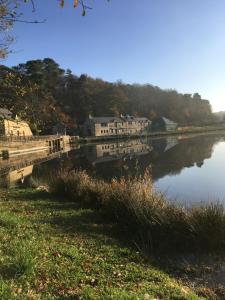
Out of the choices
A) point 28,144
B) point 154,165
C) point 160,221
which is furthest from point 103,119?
point 160,221

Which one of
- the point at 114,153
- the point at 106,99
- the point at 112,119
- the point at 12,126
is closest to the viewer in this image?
the point at 12,126

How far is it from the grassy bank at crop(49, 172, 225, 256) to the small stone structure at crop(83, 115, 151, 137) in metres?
88.3

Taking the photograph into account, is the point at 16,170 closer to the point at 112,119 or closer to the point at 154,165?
the point at 154,165

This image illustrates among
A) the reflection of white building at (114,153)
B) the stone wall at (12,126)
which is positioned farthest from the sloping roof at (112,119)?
the reflection of white building at (114,153)

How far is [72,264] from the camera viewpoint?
6.08 metres

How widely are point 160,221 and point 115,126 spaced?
98040mm

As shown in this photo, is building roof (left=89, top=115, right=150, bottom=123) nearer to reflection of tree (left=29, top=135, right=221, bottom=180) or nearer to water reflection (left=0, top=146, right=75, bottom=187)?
water reflection (left=0, top=146, right=75, bottom=187)

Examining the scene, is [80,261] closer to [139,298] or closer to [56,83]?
[139,298]

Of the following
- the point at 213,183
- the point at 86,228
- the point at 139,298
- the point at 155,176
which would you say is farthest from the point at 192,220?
the point at 155,176

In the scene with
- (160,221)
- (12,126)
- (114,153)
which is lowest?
(114,153)

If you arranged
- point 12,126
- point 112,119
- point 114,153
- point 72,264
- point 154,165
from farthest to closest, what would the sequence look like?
point 112,119 → point 114,153 → point 154,165 → point 12,126 → point 72,264

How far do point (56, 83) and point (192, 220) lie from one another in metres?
97.7

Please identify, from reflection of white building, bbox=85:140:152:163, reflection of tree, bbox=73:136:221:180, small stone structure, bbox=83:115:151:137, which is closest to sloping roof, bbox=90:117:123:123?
small stone structure, bbox=83:115:151:137

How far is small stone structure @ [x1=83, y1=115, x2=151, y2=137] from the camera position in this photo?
326 ft
